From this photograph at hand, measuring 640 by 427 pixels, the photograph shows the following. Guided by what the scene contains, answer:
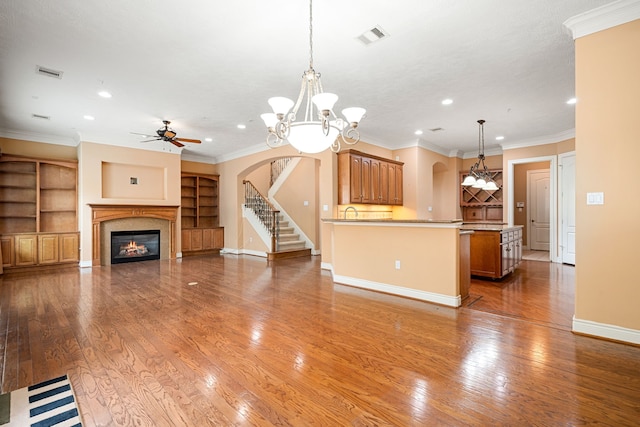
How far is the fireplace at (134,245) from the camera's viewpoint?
Answer: 24.9 ft

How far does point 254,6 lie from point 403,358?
328cm

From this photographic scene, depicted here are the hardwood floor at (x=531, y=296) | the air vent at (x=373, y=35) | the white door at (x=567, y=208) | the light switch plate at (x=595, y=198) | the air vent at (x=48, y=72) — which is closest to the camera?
the light switch plate at (x=595, y=198)

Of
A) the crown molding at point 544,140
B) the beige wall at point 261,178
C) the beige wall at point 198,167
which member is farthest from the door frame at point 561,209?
the beige wall at point 198,167

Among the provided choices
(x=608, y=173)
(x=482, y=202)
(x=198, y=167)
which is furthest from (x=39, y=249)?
(x=482, y=202)

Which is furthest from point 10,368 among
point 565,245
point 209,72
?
point 565,245

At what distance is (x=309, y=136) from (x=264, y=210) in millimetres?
6436

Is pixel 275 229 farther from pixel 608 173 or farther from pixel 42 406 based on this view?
pixel 608 173

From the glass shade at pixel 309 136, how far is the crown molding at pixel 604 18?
2.51 meters

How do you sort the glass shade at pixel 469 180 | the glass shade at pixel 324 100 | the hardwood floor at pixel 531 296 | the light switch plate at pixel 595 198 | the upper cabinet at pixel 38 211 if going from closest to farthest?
the glass shade at pixel 324 100 → the light switch plate at pixel 595 198 → the hardwood floor at pixel 531 296 → the glass shade at pixel 469 180 → the upper cabinet at pixel 38 211

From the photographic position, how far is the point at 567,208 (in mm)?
6898

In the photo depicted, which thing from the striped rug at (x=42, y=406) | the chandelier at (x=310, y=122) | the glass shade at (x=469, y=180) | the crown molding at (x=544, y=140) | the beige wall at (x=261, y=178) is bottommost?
the striped rug at (x=42, y=406)

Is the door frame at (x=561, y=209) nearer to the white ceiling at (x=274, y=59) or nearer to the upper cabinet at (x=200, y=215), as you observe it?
the white ceiling at (x=274, y=59)

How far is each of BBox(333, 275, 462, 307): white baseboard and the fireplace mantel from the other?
17.6ft

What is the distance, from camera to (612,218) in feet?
9.30
